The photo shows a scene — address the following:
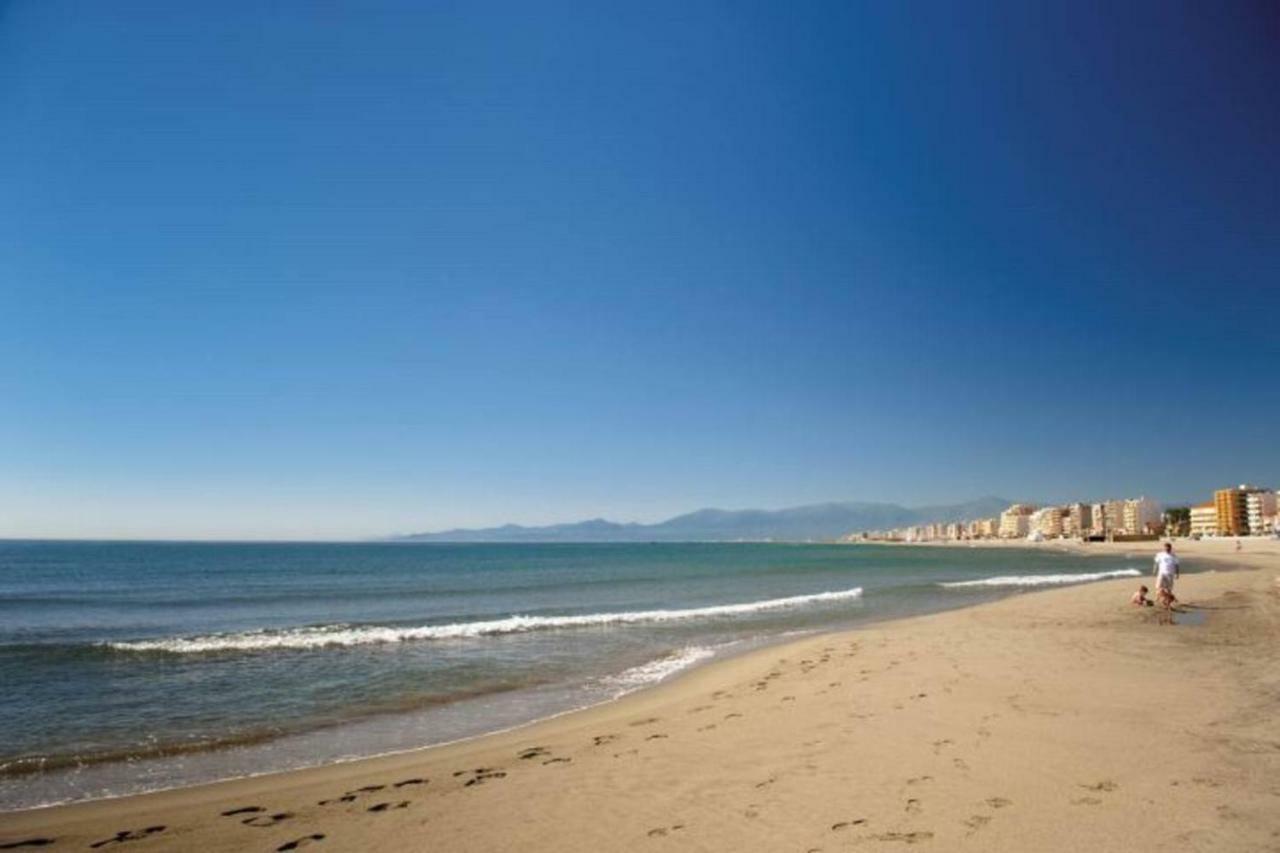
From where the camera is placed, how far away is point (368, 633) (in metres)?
19.4

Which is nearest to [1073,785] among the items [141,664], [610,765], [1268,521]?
[610,765]

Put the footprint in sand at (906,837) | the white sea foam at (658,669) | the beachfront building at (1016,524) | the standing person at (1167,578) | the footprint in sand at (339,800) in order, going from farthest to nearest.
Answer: the beachfront building at (1016,524)
the standing person at (1167,578)
the white sea foam at (658,669)
the footprint in sand at (339,800)
the footprint in sand at (906,837)

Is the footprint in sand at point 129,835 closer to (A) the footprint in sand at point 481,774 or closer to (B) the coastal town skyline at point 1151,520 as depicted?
(A) the footprint in sand at point 481,774

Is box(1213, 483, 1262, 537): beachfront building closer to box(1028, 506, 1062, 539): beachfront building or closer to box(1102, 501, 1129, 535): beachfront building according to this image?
box(1102, 501, 1129, 535): beachfront building

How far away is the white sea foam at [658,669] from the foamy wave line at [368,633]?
230 inches

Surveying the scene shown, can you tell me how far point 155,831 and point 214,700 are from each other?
6.58m

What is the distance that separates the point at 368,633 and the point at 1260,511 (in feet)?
517

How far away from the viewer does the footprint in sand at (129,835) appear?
18.3 ft

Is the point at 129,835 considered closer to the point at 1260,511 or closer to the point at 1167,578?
the point at 1167,578

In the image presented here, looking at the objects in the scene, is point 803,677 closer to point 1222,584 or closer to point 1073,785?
point 1073,785

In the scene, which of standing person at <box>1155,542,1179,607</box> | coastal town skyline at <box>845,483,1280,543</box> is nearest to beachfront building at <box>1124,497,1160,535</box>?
coastal town skyline at <box>845,483,1280,543</box>

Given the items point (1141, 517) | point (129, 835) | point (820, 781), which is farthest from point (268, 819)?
point (1141, 517)

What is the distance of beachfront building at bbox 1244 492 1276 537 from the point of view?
119m

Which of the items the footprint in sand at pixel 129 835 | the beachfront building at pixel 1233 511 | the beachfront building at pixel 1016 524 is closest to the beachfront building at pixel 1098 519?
the beachfront building at pixel 1016 524
